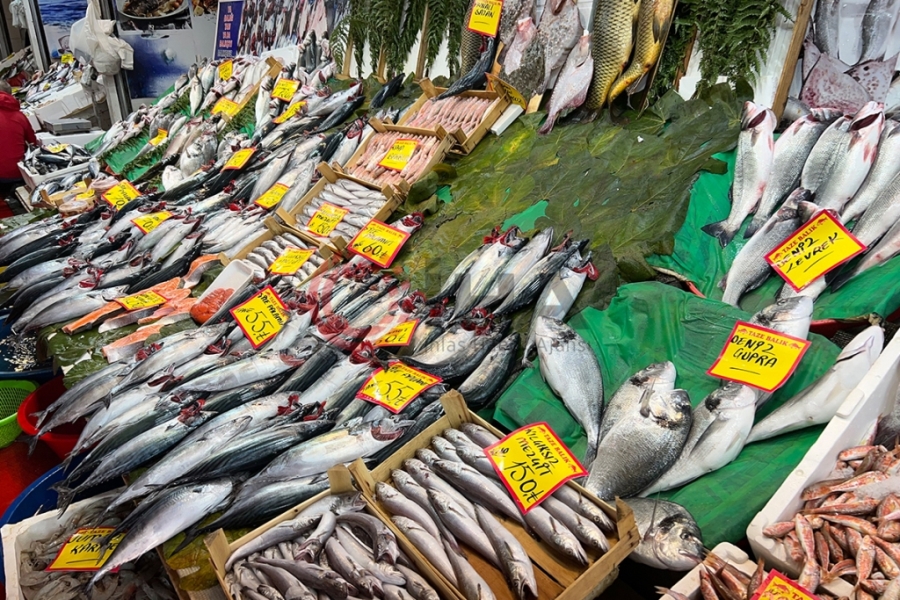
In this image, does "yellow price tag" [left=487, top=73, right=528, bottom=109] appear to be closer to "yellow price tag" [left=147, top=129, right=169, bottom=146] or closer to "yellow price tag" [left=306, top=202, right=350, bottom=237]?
"yellow price tag" [left=306, top=202, right=350, bottom=237]

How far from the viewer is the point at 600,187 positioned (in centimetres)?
292

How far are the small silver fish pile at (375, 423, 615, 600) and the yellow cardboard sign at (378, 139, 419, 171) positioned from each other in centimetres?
243

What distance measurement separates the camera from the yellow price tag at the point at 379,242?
3.15 m

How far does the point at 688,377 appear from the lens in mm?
1948

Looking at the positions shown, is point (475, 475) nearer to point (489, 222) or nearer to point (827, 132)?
point (489, 222)

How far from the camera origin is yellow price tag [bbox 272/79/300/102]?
563 cm

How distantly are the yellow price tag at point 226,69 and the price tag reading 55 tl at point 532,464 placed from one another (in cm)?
618

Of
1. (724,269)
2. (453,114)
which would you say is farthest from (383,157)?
(724,269)

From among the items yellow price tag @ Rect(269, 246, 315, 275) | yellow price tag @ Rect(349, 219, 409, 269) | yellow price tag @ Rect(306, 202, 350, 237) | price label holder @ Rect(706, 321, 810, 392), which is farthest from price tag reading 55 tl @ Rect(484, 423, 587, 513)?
yellow price tag @ Rect(306, 202, 350, 237)

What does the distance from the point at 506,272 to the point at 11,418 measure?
3.10m

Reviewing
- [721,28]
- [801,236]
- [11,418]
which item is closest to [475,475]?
[801,236]

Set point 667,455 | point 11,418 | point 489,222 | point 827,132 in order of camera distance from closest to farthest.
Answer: point 667,455, point 827,132, point 489,222, point 11,418

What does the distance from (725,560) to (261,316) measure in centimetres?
222

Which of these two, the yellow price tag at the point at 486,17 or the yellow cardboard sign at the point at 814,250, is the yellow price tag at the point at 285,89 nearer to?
the yellow price tag at the point at 486,17
